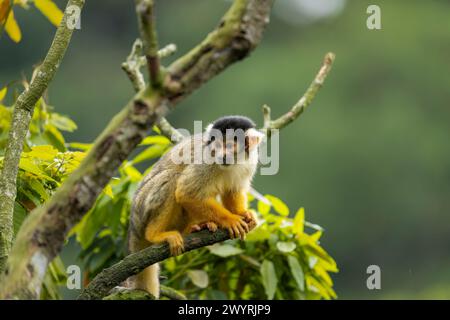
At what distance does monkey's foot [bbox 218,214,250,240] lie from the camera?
5482 mm

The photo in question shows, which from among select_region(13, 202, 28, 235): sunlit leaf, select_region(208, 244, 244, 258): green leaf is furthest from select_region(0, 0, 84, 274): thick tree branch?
select_region(208, 244, 244, 258): green leaf

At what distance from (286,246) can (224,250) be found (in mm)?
490

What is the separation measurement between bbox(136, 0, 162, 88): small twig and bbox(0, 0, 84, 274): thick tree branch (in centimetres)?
169

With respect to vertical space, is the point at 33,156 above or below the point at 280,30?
below

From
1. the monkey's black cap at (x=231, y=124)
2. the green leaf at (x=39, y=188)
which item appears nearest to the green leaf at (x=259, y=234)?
the monkey's black cap at (x=231, y=124)

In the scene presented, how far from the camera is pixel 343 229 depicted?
2566 centimetres

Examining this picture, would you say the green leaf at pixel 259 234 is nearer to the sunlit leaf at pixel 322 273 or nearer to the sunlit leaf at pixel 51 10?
the sunlit leaf at pixel 322 273

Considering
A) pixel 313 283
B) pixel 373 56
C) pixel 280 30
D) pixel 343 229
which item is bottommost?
pixel 313 283
